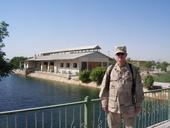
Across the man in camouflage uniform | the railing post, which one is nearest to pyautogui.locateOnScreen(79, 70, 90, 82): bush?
the railing post

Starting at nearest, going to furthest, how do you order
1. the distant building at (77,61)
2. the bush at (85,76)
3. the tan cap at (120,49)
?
1. the tan cap at (120,49)
2. the bush at (85,76)
3. the distant building at (77,61)

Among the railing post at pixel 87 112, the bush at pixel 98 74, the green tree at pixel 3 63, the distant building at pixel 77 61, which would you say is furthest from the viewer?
the distant building at pixel 77 61

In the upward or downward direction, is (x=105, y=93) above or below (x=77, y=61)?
below

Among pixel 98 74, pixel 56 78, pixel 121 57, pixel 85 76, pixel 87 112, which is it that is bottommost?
pixel 56 78

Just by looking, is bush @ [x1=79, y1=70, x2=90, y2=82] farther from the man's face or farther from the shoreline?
the man's face

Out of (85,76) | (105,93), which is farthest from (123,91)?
(85,76)

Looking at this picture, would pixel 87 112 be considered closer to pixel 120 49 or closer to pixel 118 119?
pixel 118 119

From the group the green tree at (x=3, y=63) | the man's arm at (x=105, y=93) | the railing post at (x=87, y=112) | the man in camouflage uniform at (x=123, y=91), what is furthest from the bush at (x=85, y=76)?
the man in camouflage uniform at (x=123, y=91)

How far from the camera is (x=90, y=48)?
53.5 m

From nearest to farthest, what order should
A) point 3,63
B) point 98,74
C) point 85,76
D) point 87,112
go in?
point 87,112, point 3,63, point 98,74, point 85,76

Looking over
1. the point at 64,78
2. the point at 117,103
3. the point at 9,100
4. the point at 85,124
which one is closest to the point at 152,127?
the point at 85,124

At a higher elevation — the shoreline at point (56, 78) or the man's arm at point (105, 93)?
the man's arm at point (105, 93)

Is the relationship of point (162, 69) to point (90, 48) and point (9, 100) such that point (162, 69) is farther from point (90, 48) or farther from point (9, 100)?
point (9, 100)

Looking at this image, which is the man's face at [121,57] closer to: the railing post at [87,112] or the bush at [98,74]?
the railing post at [87,112]
